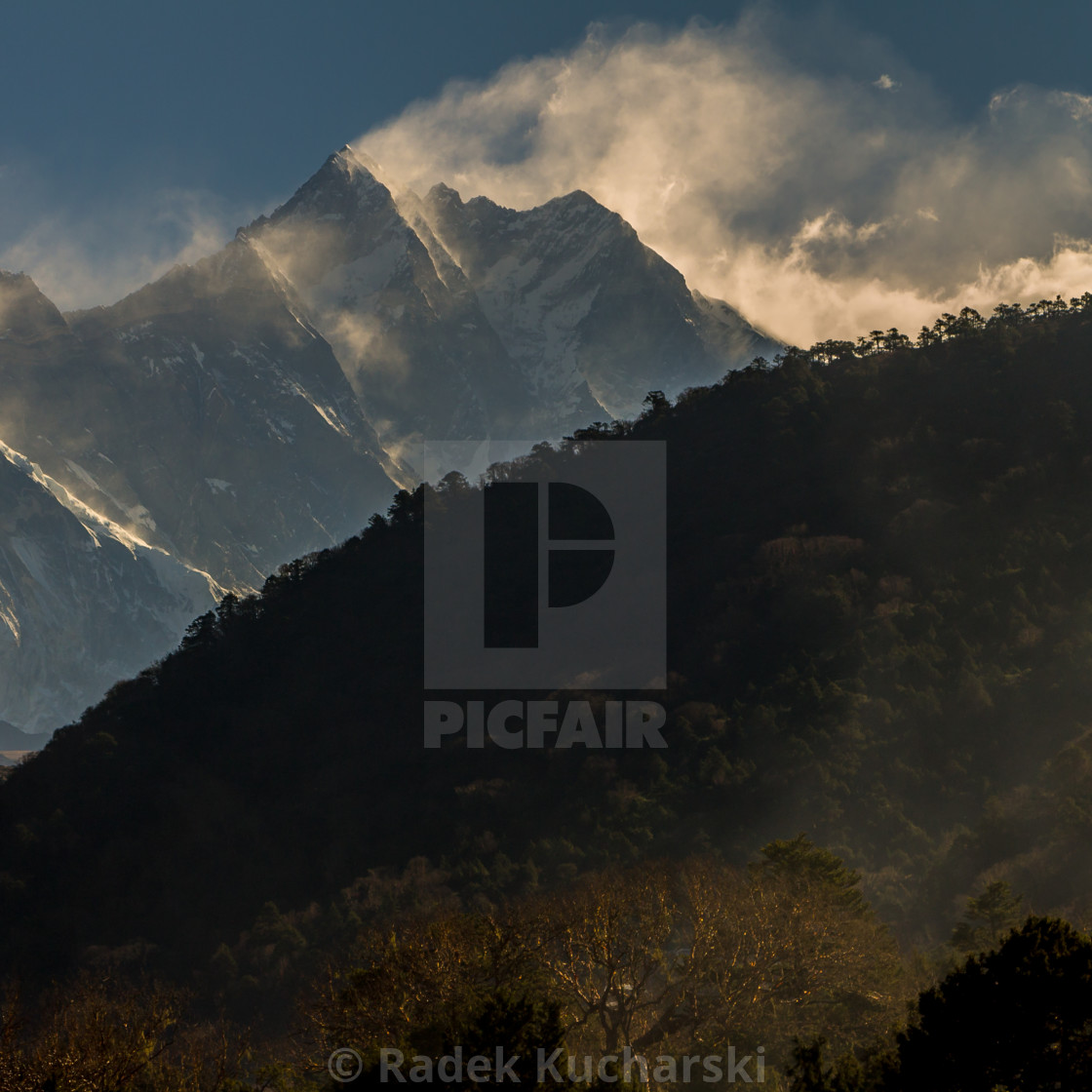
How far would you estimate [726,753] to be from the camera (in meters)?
57.7

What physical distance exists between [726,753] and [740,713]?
3373mm

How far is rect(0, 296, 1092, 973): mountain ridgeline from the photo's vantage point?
51.9m

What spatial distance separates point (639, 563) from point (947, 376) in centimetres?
3165

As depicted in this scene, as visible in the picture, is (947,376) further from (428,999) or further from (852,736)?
(428,999)

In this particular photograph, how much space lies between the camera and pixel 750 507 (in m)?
81.1

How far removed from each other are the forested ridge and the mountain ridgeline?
0.23 meters

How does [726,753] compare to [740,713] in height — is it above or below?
below

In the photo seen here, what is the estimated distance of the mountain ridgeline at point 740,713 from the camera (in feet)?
170

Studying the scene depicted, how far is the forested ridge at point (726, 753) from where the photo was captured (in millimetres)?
42562

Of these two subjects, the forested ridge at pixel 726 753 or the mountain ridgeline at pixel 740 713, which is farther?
the mountain ridgeline at pixel 740 713

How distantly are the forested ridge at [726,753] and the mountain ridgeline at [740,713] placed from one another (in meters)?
0.23

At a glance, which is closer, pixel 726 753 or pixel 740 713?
pixel 726 753

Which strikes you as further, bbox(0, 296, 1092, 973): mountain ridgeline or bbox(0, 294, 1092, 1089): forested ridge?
bbox(0, 296, 1092, 973): mountain ridgeline

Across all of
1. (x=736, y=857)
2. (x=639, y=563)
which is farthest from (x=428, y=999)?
(x=639, y=563)
